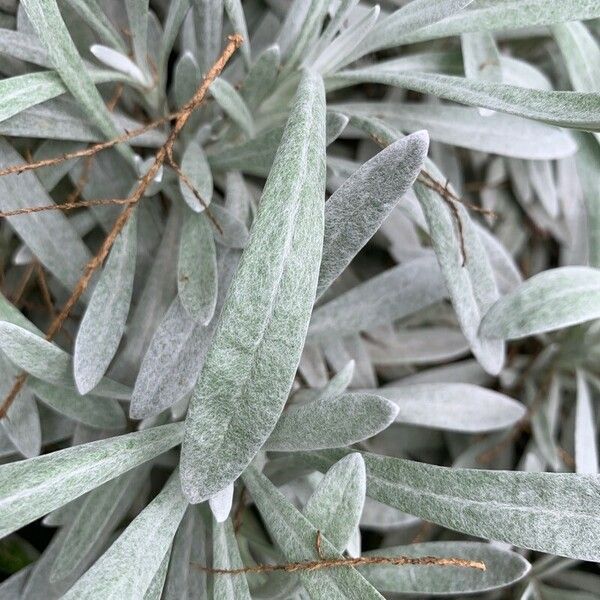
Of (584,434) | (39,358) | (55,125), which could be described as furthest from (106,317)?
(584,434)

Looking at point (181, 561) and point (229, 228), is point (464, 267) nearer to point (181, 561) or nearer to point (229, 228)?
point (229, 228)

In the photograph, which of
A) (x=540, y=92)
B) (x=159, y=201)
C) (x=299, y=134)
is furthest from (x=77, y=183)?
(x=540, y=92)

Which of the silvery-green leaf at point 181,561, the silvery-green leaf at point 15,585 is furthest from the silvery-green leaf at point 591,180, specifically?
the silvery-green leaf at point 15,585

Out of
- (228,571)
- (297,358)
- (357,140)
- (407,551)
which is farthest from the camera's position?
(357,140)

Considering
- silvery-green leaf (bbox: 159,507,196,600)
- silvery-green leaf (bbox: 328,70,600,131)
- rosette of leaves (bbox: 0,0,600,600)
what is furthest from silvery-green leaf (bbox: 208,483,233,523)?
silvery-green leaf (bbox: 328,70,600,131)

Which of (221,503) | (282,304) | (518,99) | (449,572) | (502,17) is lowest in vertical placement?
(449,572)

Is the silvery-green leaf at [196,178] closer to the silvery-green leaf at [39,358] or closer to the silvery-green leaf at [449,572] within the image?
the silvery-green leaf at [39,358]

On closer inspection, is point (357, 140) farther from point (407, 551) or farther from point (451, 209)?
point (407, 551)

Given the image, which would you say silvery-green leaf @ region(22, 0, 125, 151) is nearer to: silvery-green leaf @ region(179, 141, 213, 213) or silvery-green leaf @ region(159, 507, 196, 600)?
silvery-green leaf @ region(179, 141, 213, 213)
